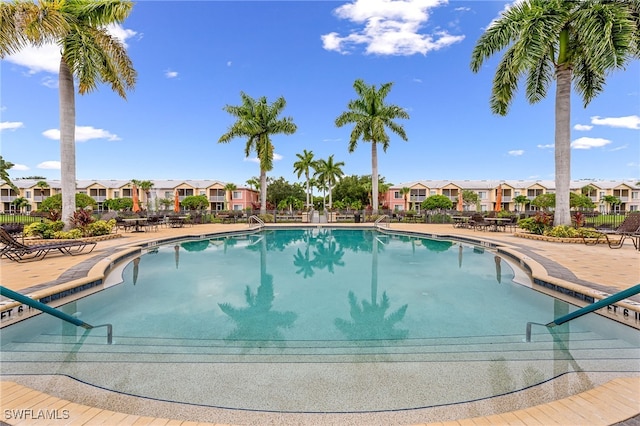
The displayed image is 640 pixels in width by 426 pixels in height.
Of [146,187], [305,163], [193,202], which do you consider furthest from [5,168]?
[305,163]

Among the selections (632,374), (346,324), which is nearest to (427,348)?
(346,324)

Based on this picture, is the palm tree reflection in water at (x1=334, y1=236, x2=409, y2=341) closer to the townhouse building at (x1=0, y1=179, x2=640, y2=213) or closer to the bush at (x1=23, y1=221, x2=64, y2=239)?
the bush at (x1=23, y1=221, x2=64, y2=239)

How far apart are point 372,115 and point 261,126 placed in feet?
29.5

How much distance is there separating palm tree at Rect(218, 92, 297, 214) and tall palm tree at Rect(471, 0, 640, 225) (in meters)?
15.4

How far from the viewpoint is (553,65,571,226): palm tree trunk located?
1183 centimetres

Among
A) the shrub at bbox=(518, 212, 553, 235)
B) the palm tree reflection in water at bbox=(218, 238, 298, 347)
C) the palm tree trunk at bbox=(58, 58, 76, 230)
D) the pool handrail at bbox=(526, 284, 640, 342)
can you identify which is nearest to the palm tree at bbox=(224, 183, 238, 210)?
the palm tree trunk at bbox=(58, 58, 76, 230)

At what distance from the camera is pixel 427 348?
12.3ft

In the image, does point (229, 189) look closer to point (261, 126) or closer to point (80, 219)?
point (261, 126)

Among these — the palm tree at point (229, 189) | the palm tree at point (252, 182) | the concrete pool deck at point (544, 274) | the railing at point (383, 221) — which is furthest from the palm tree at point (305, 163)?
the concrete pool deck at point (544, 274)

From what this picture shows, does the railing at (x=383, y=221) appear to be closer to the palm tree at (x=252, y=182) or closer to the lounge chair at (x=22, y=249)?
the lounge chair at (x=22, y=249)

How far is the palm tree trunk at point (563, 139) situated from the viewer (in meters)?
11.8

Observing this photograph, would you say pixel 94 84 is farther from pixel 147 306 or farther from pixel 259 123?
pixel 259 123
